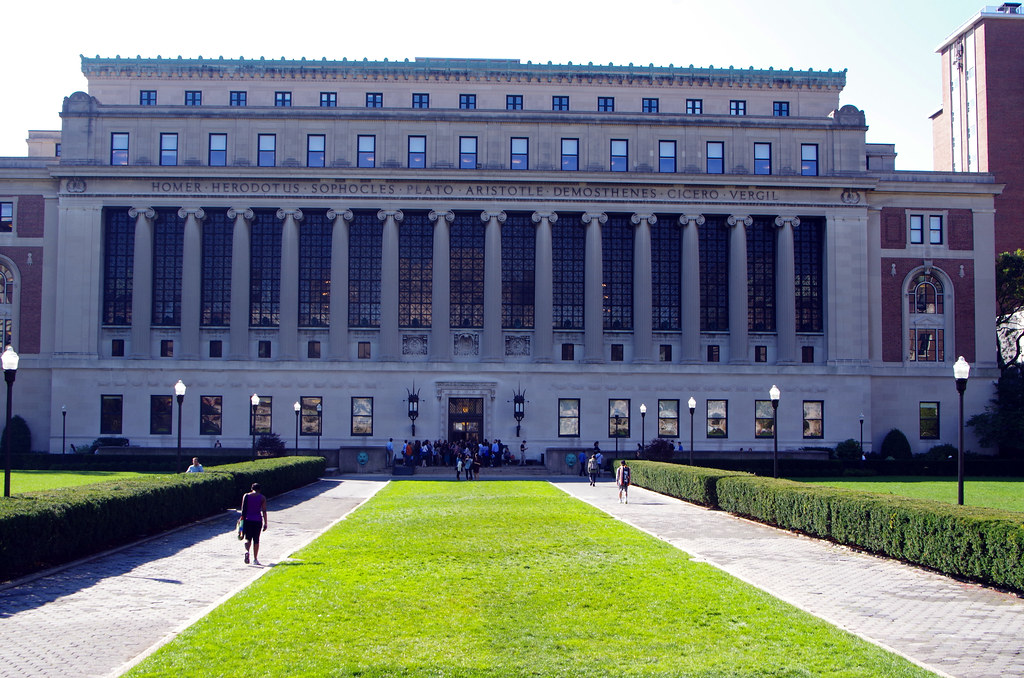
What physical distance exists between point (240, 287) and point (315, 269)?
5002mm

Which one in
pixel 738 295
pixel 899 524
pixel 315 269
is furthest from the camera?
pixel 315 269

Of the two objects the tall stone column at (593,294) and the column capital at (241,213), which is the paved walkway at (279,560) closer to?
the tall stone column at (593,294)

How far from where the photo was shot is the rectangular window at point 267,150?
206ft

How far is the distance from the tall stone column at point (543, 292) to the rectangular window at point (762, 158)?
14.3 metres

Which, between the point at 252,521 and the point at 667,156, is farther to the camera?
the point at 667,156

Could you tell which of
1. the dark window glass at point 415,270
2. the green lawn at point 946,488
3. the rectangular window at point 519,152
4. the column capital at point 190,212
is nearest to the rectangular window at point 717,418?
the green lawn at point 946,488

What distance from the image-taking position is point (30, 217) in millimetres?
63156

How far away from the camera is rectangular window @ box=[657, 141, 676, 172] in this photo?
63.9 m

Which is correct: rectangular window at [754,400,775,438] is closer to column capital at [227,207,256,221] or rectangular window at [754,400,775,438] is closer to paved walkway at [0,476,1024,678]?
paved walkway at [0,476,1024,678]

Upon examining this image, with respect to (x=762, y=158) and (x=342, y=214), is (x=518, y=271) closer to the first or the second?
(x=342, y=214)

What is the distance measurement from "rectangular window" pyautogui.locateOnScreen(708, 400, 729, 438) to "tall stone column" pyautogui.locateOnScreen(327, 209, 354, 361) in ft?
79.5

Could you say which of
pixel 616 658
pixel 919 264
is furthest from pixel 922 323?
pixel 616 658

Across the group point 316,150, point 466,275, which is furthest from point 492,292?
point 316,150

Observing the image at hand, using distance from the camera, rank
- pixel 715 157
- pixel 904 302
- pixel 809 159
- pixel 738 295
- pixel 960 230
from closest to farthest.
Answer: pixel 738 295
pixel 715 157
pixel 809 159
pixel 904 302
pixel 960 230
